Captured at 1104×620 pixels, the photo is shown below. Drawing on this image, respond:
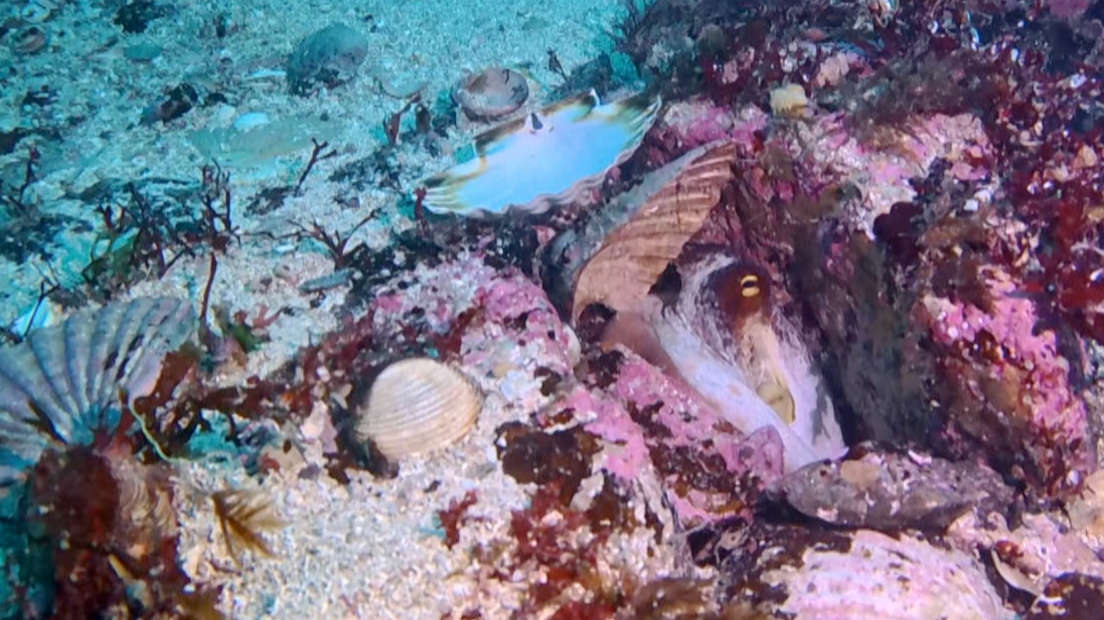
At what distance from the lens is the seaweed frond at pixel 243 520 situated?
2.69 meters

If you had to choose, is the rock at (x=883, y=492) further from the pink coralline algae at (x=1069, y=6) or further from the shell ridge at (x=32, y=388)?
the pink coralline algae at (x=1069, y=6)

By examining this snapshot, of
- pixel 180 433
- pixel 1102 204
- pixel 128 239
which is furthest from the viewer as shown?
pixel 128 239

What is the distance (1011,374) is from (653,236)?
1.70 meters

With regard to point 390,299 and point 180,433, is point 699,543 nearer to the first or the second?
point 390,299

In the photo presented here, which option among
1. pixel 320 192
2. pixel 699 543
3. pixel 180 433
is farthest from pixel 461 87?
pixel 699 543

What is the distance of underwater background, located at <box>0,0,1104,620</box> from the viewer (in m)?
2.68

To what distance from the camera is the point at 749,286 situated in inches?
158

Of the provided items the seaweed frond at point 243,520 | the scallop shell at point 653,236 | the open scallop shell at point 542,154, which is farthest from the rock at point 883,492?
the seaweed frond at point 243,520

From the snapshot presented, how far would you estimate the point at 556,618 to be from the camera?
257 centimetres

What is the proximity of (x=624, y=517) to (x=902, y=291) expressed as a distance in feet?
5.56

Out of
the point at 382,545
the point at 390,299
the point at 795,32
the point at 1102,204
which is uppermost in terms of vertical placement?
the point at 795,32

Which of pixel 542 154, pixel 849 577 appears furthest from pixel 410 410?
pixel 542 154

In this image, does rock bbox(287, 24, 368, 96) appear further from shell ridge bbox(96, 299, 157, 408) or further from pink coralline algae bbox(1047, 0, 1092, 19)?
pink coralline algae bbox(1047, 0, 1092, 19)

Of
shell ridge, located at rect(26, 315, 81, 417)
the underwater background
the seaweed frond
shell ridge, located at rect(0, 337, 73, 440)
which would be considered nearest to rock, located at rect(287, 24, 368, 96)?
the underwater background
